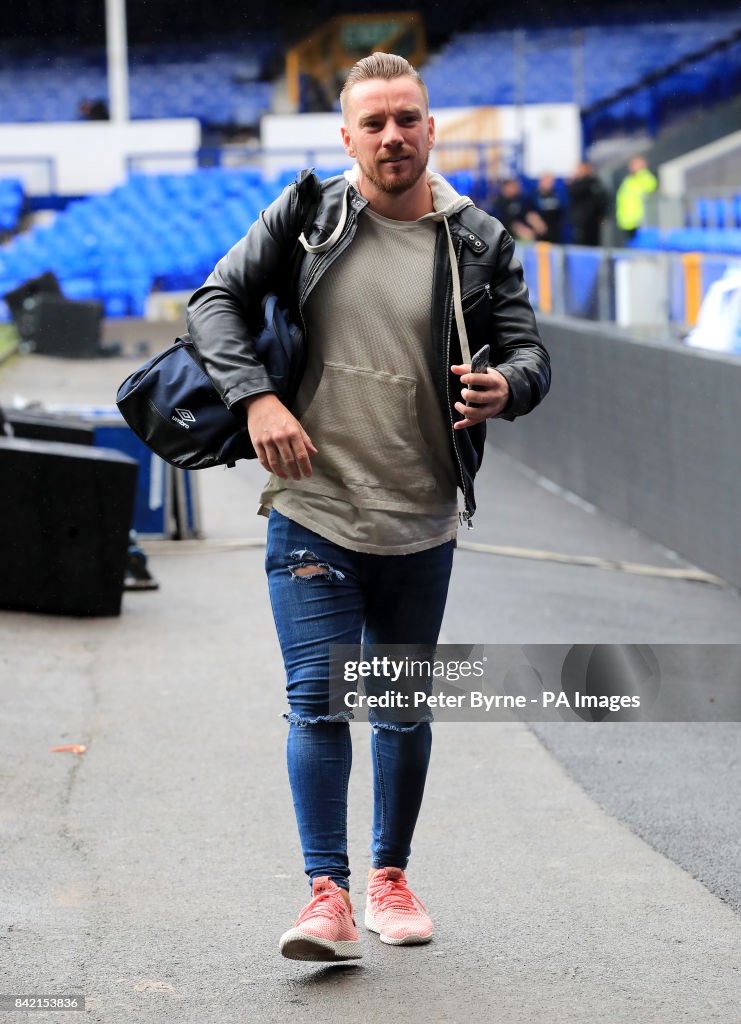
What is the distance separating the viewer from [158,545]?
9.80 meters

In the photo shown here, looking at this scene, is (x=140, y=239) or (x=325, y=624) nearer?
(x=325, y=624)

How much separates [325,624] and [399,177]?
975mm

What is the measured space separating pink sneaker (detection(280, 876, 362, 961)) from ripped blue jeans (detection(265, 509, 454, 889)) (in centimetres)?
5

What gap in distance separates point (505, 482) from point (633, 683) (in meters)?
6.41

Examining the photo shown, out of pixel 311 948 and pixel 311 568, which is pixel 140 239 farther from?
pixel 311 948

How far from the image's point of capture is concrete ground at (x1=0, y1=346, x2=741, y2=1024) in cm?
360

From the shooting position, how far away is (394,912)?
12.7 feet

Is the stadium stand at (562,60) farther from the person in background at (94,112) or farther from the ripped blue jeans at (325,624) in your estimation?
the ripped blue jeans at (325,624)

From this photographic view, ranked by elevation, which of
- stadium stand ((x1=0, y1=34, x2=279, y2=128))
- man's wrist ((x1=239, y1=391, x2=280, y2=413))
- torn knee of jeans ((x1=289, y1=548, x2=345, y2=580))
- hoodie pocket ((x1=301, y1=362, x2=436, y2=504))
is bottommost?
torn knee of jeans ((x1=289, y1=548, x2=345, y2=580))

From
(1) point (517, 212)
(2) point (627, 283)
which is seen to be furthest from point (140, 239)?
(2) point (627, 283)

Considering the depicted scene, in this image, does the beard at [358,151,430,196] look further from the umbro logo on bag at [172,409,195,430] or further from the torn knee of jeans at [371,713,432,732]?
the torn knee of jeans at [371,713,432,732]

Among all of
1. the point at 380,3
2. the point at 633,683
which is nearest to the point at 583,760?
the point at 633,683

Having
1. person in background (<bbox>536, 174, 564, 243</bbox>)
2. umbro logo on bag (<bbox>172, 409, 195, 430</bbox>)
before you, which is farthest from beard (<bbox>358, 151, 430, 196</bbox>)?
person in background (<bbox>536, 174, 564, 243</bbox>)

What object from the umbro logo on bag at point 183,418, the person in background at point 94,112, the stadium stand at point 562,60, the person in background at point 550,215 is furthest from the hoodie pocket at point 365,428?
the stadium stand at point 562,60
